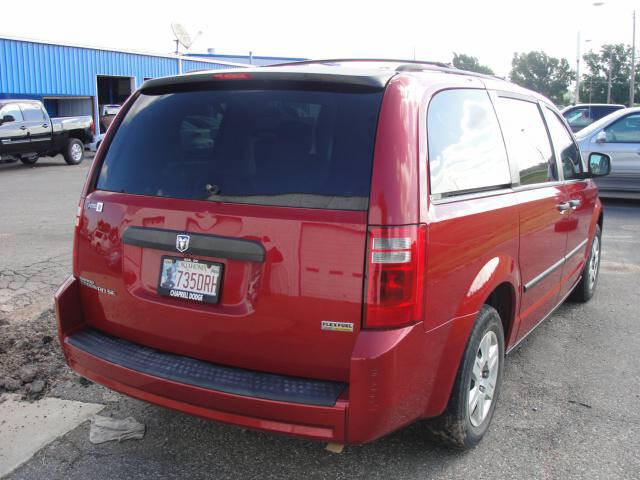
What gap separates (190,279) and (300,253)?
54 cm

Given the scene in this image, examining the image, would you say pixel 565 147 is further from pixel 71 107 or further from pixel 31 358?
pixel 71 107

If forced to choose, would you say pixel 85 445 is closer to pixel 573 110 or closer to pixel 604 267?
pixel 604 267

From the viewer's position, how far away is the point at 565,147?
4.87 meters

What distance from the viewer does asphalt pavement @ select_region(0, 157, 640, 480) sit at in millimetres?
3059

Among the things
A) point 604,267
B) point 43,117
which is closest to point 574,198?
point 604,267

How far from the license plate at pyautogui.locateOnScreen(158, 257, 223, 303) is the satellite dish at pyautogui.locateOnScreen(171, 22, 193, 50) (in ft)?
92.2

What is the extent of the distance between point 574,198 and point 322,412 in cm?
299

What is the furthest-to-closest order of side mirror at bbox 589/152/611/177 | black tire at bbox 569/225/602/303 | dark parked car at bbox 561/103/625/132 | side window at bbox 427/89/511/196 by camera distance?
dark parked car at bbox 561/103/625/132 < black tire at bbox 569/225/602/303 < side mirror at bbox 589/152/611/177 < side window at bbox 427/89/511/196

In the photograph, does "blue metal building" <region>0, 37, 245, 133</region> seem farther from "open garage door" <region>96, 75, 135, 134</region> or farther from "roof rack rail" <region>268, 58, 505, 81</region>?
"roof rack rail" <region>268, 58, 505, 81</region>

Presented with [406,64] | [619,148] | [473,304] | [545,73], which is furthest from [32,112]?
[545,73]

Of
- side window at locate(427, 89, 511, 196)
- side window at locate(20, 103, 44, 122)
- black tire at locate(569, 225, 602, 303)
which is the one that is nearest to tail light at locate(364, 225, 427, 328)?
side window at locate(427, 89, 511, 196)

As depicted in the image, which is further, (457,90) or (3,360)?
(3,360)

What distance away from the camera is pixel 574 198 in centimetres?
469

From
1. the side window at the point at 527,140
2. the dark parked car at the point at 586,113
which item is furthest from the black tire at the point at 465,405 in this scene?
the dark parked car at the point at 586,113
